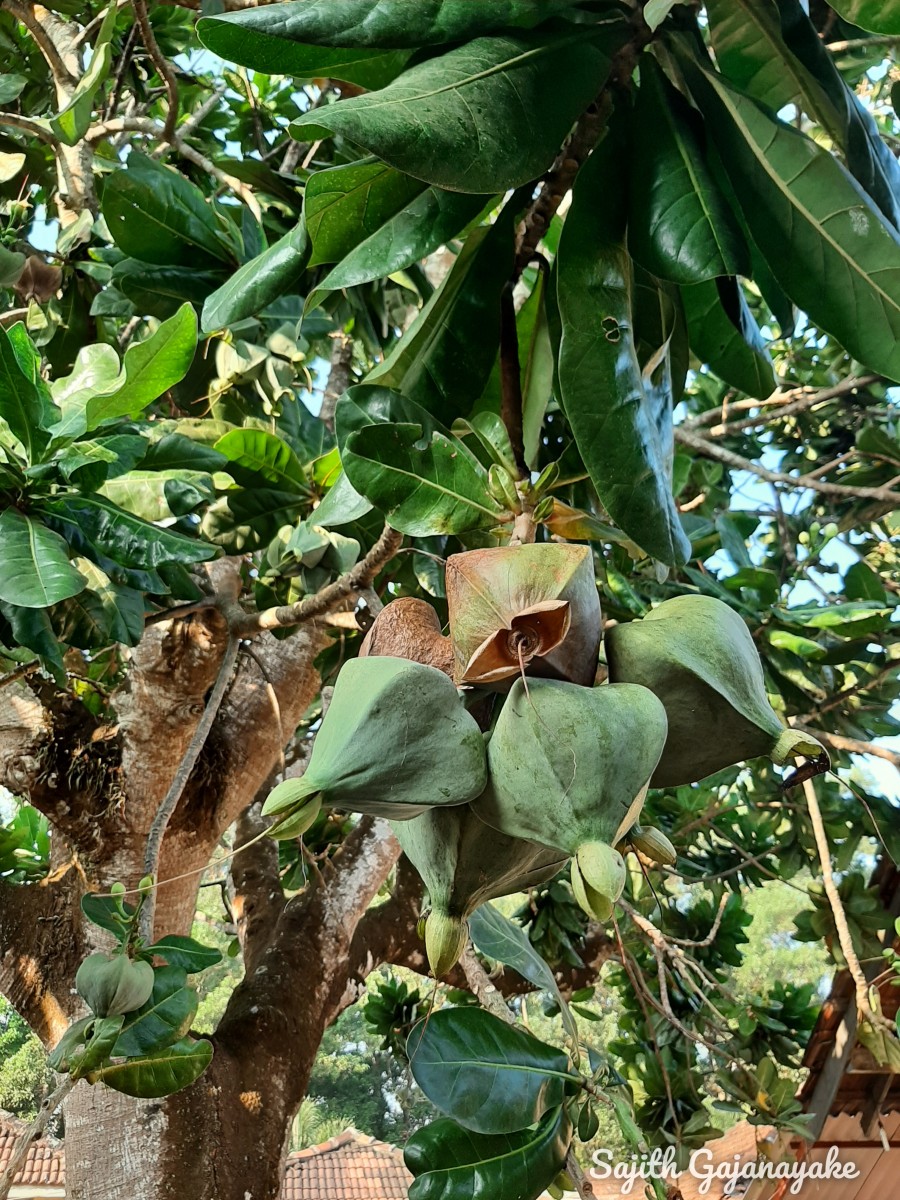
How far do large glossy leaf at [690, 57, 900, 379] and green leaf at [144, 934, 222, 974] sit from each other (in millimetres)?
952

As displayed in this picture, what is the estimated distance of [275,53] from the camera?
0.59 metres

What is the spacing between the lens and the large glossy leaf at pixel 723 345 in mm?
844

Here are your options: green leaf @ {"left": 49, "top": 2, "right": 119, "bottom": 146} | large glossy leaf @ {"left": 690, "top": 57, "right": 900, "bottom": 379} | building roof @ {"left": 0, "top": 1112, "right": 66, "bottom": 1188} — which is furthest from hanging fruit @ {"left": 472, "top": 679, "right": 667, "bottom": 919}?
building roof @ {"left": 0, "top": 1112, "right": 66, "bottom": 1188}

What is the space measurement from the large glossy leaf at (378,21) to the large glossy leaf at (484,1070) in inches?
33.9

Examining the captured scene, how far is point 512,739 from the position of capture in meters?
0.46

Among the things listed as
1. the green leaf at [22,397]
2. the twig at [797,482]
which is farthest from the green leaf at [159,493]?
the twig at [797,482]

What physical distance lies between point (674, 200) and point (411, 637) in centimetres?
35

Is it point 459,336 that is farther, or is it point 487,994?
point 487,994

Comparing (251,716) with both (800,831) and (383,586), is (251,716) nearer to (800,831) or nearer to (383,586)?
(383,586)

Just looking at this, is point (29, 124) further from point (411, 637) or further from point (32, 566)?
point (411, 637)

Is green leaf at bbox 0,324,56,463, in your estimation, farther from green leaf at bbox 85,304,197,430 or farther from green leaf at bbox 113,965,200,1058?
green leaf at bbox 113,965,200,1058

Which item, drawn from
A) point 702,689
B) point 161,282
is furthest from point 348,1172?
point 702,689

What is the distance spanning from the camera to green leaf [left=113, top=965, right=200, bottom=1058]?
40.1 inches

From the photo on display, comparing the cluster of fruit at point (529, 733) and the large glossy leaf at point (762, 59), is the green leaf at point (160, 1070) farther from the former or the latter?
the large glossy leaf at point (762, 59)
